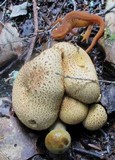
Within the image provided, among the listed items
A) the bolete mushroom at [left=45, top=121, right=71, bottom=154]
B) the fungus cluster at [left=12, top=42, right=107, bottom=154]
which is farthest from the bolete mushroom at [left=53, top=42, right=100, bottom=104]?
the bolete mushroom at [left=45, top=121, right=71, bottom=154]

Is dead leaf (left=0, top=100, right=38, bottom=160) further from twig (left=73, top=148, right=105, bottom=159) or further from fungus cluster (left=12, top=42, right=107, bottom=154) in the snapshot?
twig (left=73, top=148, right=105, bottom=159)

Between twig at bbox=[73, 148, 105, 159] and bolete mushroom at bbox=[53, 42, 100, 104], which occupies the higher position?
bolete mushroom at bbox=[53, 42, 100, 104]

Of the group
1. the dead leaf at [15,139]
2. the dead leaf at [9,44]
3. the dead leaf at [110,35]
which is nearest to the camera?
the dead leaf at [15,139]

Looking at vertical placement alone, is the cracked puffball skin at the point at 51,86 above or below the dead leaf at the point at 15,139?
above

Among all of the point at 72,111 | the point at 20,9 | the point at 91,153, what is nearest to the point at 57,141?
the point at 72,111

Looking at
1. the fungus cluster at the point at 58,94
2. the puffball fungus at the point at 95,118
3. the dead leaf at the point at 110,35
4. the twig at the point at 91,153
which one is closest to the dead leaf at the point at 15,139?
the fungus cluster at the point at 58,94

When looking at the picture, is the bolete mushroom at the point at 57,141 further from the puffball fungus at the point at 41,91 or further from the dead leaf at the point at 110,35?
the dead leaf at the point at 110,35

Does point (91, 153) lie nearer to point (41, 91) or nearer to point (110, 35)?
point (41, 91)
